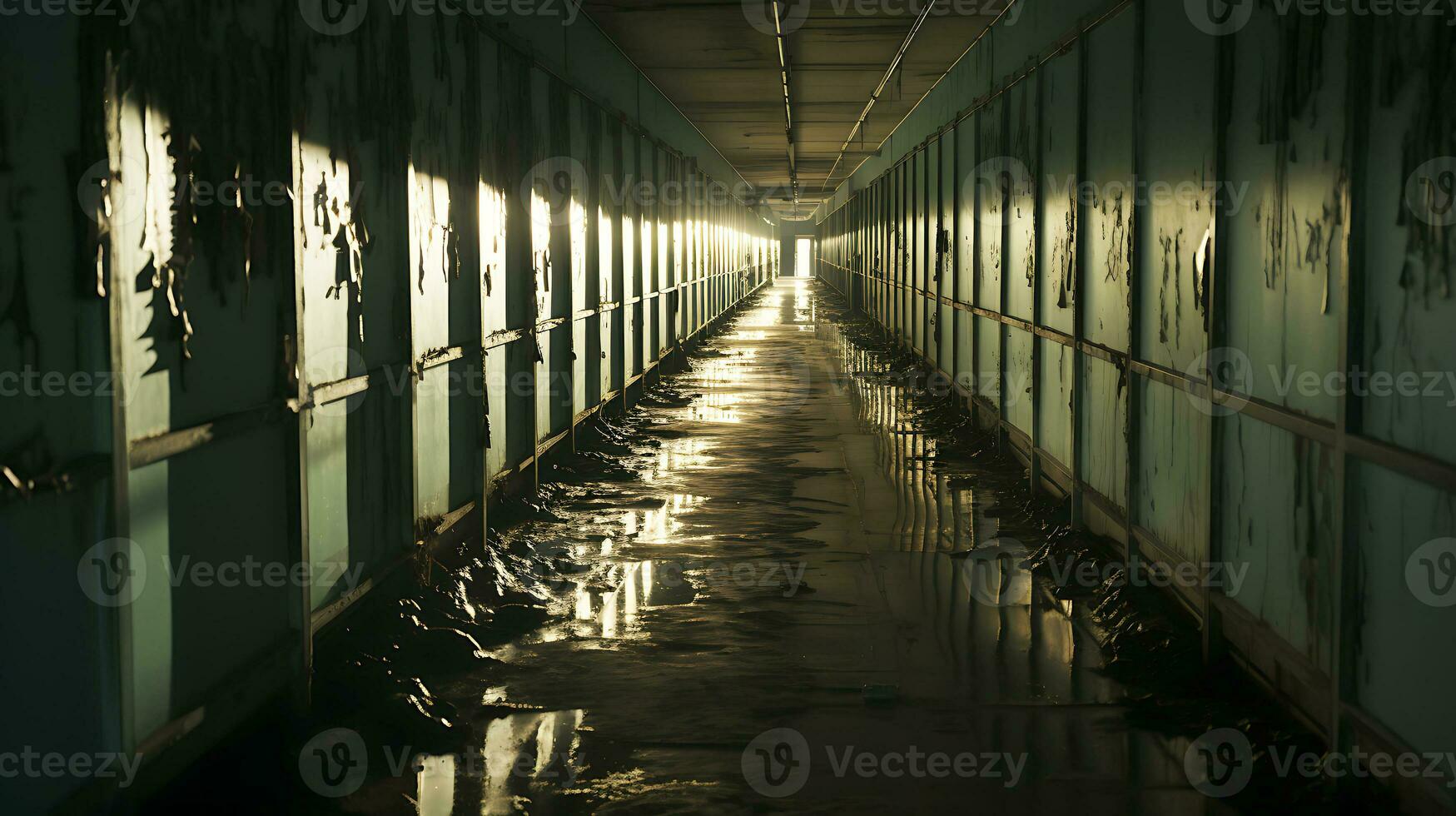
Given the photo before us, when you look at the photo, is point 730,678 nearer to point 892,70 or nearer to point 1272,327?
point 1272,327

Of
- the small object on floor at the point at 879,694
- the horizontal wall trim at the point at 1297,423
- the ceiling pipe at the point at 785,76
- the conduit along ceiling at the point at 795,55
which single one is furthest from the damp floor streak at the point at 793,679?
the ceiling pipe at the point at 785,76

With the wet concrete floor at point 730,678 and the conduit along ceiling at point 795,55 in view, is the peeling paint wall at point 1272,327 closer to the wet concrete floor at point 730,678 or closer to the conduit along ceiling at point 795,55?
the wet concrete floor at point 730,678

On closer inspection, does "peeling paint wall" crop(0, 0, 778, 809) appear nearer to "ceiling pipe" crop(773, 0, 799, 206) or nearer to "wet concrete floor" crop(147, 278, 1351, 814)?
"wet concrete floor" crop(147, 278, 1351, 814)

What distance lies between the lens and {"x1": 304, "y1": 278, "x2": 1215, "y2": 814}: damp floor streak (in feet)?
12.4

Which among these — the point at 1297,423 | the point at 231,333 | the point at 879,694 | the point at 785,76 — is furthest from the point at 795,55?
the point at 231,333

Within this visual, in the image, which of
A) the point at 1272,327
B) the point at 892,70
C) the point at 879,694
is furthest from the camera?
the point at 892,70

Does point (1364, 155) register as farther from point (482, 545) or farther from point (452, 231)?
point (482, 545)

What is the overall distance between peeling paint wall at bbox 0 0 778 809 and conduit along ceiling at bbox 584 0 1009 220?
3.94 metres

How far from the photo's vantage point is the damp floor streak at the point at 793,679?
12.4ft

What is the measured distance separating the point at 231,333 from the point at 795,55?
10216 mm

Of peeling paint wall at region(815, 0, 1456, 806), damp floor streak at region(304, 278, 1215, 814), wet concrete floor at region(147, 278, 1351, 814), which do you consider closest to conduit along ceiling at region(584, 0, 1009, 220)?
peeling paint wall at region(815, 0, 1456, 806)

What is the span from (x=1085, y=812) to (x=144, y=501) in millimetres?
2707

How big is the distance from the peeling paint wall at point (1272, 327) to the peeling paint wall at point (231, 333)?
3.20 meters

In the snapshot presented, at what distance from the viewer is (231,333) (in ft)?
12.5
